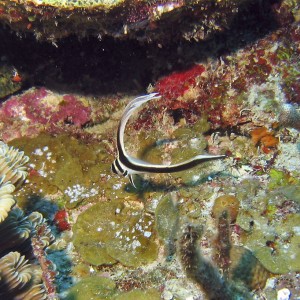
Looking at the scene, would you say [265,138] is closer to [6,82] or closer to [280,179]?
Answer: [280,179]

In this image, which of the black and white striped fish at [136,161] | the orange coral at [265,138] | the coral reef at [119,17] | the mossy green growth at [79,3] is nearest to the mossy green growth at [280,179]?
the orange coral at [265,138]

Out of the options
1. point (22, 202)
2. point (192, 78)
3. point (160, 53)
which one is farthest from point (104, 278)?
point (160, 53)

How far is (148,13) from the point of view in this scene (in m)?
3.35

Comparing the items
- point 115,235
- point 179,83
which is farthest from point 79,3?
point 115,235

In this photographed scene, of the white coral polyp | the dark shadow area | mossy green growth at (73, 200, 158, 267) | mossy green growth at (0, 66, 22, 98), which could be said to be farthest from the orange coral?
mossy green growth at (0, 66, 22, 98)

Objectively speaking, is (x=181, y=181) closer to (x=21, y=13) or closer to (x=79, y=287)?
(x=79, y=287)

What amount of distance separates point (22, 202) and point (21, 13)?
2642 millimetres

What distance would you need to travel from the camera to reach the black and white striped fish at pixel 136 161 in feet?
9.53

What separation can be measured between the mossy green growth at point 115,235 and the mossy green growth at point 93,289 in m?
0.29

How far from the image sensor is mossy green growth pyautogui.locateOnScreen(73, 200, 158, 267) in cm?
401

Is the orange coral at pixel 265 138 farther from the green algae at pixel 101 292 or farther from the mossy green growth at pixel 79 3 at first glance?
the mossy green growth at pixel 79 3

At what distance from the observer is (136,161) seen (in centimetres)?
312

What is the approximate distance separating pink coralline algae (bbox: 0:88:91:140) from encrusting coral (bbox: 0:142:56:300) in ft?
5.99

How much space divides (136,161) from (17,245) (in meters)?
1.60
